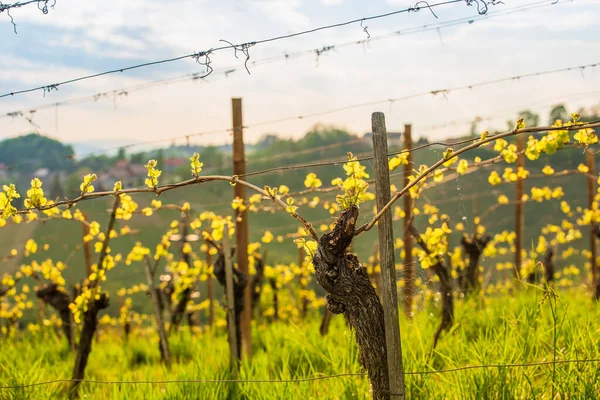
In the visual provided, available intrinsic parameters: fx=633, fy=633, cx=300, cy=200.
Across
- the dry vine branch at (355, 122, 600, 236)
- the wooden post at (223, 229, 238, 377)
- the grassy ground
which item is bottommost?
the grassy ground

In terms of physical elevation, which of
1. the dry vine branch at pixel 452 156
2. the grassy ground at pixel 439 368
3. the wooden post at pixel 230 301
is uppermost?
the dry vine branch at pixel 452 156

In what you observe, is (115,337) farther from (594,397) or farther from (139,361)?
(594,397)

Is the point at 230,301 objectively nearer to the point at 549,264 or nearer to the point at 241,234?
the point at 241,234

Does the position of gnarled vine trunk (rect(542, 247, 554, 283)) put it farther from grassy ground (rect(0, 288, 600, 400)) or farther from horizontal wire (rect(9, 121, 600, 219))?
horizontal wire (rect(9, 121, 600, 219))

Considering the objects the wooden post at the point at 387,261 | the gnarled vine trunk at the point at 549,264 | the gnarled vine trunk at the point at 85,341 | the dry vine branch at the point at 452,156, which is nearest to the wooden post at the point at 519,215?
the gnarled vine trunk at the point at 549,264

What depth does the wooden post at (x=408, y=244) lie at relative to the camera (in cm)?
377

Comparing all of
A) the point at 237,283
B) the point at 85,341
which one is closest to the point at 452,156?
the point at 237,283

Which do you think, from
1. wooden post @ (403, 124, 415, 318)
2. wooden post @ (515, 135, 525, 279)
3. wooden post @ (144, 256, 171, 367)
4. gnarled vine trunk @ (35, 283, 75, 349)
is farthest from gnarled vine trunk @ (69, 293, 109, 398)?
wooden post @ (515, 135, 525, 279)

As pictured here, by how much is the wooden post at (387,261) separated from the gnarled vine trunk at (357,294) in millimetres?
127

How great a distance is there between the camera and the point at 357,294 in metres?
3.41

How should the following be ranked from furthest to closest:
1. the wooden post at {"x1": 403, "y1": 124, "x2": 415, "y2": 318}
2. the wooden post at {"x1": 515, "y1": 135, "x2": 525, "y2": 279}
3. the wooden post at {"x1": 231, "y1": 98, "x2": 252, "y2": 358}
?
the wooden post at {"x1": 515, "y1": 135, "x2": 525, "y2": 279} < the wooden post at {"x1": 231, "y1": 98, "x2": 252, "y2": 358} < the wooden post at {"x1": 403, "y1": 124, "x2": 415, "y2": 318}

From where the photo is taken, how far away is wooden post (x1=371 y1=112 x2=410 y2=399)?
3209 mm

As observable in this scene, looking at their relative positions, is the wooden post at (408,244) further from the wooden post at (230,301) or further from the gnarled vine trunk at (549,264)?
the gnarled vine trunk at (549,264)

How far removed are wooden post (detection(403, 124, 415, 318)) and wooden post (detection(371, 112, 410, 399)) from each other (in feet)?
0.57
